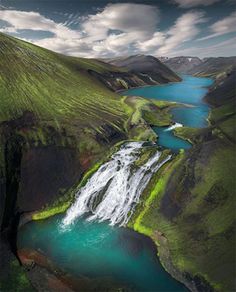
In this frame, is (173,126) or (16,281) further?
(173,126)

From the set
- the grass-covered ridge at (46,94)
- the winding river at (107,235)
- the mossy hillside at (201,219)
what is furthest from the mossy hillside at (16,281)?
the grass-covered ridge at (46,94)

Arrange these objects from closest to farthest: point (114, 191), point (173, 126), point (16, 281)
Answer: point (16, 281)
point (114, 191)
point (173, 126)

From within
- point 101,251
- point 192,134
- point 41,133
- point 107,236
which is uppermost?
point 192,134

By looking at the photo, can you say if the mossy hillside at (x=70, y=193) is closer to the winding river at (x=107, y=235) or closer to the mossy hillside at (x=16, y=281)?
the winding river at (x=107, y=235)

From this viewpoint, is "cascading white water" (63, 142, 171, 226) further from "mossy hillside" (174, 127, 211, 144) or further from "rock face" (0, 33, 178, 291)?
"mossy hillside" (174, 127, 211, 144)

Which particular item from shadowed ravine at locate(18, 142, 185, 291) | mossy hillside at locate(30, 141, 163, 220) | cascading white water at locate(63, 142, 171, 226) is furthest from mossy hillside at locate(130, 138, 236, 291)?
mossy hillside at locate(30, 141, 163, 220)

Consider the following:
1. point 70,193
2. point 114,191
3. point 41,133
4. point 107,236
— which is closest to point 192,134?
point 114,191

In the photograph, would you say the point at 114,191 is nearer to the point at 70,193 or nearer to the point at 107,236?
the point at 70,193
